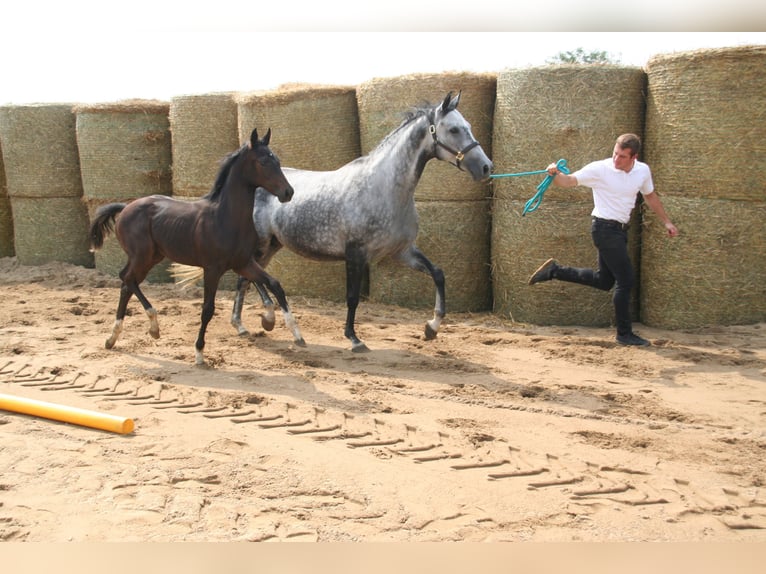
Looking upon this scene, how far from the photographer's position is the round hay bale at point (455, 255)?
8117mm

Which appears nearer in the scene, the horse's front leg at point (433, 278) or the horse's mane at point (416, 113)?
the horse's mane at point (416, 113)

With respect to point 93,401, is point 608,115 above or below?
above

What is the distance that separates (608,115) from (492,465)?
4.49m

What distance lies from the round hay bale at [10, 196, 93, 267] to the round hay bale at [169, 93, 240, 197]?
7.93ft

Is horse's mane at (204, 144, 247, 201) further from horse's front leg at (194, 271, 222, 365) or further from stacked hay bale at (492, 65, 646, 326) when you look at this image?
stacked hay bale at (492, 65, 646, 326)

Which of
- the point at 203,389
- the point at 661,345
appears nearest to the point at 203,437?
the point at 203,389

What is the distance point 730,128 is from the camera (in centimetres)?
662

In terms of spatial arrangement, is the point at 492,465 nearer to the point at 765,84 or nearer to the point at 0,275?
the point at 765,84

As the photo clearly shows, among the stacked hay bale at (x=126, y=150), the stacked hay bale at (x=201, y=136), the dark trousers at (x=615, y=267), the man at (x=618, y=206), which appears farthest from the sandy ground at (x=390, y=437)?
the stacked hay bale at (x=126, y=150)

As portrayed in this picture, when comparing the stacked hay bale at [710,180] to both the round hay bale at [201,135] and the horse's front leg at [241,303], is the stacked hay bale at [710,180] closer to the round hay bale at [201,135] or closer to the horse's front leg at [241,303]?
the horse's front leg at [241,303]

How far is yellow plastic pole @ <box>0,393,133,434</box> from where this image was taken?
14.2 ft

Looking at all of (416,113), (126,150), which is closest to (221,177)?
(416,113)

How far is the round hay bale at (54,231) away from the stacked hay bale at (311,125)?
3.77 metres

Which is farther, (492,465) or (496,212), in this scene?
(496,212)
